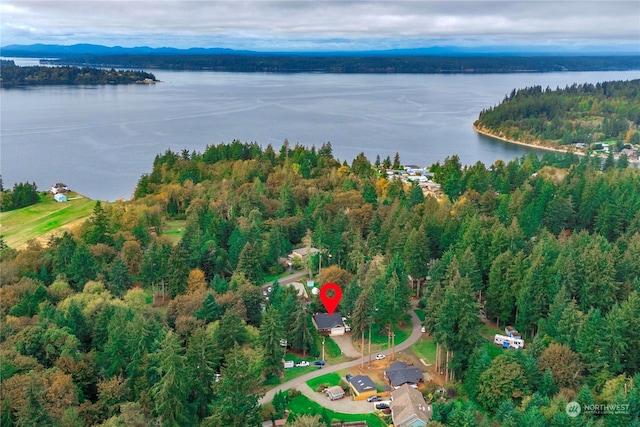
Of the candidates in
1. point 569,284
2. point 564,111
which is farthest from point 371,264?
point 564,111

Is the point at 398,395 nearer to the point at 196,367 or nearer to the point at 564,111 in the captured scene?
the point at 196,367

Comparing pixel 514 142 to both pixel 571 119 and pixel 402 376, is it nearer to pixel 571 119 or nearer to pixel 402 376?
pixel 571 119

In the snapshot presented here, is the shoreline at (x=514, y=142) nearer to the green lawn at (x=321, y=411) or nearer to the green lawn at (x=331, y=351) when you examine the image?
the green lawn at (x=331, y=351)

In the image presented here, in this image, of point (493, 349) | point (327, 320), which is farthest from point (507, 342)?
point (327, 320)

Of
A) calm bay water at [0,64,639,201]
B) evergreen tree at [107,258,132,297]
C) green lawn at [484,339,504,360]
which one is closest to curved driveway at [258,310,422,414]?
green lawn at [484,339,504,360]

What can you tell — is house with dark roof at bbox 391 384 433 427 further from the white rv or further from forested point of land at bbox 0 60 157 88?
forested point of land at bbox 0 60 157 88

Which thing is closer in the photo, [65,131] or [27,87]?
[65,131]
